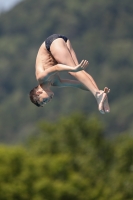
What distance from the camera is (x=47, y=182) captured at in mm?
52062

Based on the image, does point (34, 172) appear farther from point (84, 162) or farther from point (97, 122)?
point (97, 122)

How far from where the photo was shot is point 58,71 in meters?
15.0

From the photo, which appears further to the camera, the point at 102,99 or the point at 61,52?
the point at 61,52

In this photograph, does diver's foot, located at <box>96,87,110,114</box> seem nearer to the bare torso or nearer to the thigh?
the thigh

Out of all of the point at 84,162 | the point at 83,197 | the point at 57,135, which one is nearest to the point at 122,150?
the point at 84,162

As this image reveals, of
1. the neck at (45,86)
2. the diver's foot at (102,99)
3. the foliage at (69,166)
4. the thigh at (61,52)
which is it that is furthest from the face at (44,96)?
the foliage at (69,166)

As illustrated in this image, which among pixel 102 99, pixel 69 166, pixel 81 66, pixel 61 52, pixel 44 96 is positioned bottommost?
pixel 102 99

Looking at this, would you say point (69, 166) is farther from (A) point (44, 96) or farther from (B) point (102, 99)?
(B) point (102, 99)

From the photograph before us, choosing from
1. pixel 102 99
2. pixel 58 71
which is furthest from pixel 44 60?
pixel 102 99

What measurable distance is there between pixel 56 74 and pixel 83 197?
3963 cm

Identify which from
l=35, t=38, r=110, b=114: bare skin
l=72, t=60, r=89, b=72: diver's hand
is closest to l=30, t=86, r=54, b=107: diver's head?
l=35, t=38, r=110, b=114: bare skin

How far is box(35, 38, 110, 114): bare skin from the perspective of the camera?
15.1 metres

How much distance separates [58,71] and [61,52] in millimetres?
642

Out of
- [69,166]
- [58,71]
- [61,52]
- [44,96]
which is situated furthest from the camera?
[69,166]
